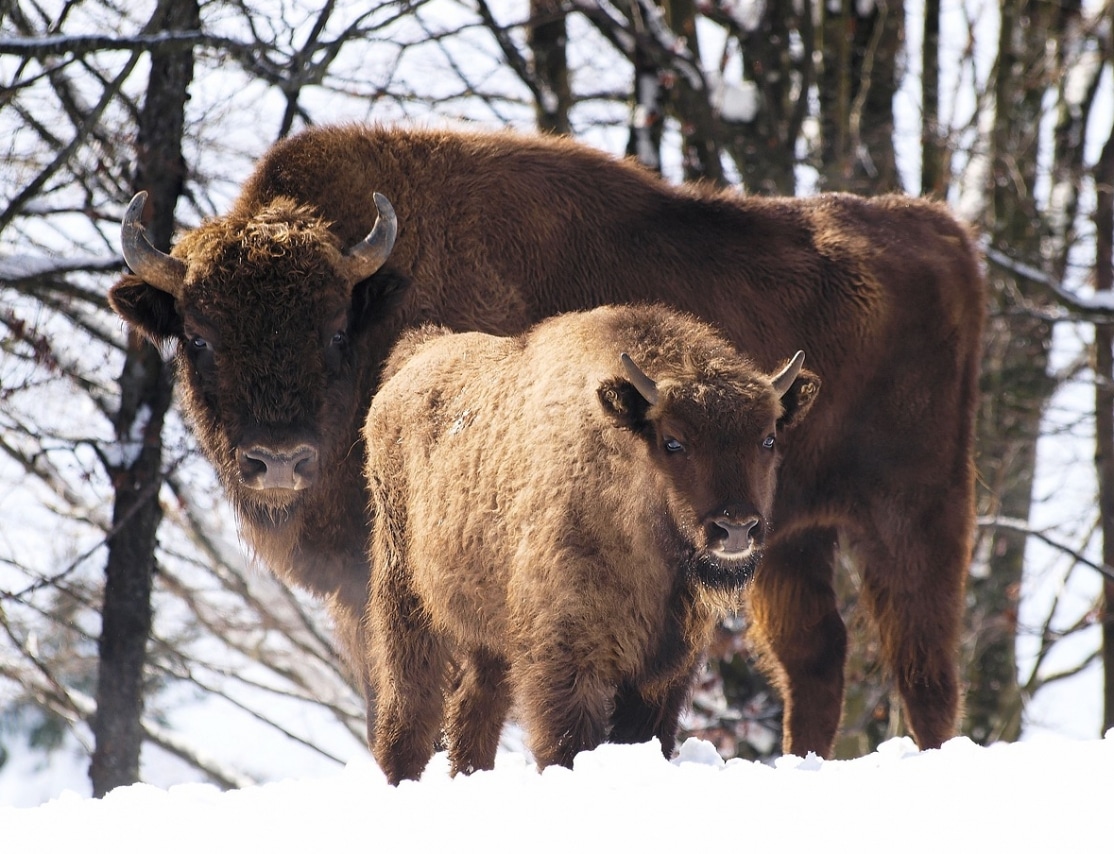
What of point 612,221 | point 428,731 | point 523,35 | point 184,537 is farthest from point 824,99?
point 428,731

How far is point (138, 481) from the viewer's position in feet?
27.8

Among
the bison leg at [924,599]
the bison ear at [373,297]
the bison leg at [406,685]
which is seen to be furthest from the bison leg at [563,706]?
the bison leg at [924,599]

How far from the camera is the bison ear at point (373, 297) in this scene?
649 centimetres

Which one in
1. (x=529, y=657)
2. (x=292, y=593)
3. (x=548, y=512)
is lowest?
(x=292, y=593)

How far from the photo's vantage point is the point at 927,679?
6.95 meters

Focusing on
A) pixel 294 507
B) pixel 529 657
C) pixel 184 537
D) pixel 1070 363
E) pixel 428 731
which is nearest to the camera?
pixel 529 657

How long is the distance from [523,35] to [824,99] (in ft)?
9.58

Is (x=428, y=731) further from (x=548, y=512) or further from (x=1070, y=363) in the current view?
(x=1070, y=363)

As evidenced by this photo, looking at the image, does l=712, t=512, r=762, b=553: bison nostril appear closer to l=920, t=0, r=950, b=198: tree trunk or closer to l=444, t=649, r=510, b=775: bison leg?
l=444, t=649, r=510, b=775: bison leg

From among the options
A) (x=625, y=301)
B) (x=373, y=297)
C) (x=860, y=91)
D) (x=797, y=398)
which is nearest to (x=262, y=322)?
(x=373, y=297)

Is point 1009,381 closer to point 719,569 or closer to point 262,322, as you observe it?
point 262,322

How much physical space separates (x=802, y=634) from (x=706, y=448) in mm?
3184

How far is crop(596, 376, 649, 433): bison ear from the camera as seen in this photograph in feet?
14.6

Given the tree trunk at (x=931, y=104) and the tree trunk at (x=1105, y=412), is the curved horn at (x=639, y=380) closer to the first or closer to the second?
the tree trunk at (x=931, y=104)
